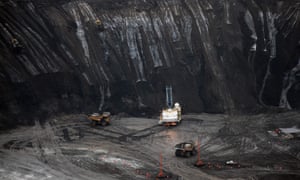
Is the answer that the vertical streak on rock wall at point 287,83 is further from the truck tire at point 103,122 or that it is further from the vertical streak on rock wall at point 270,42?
the truck tire at point 103,122

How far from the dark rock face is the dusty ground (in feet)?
6.32

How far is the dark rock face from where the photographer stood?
103 ft

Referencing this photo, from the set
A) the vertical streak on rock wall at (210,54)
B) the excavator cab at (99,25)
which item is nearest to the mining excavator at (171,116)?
the vertical streak on rock wall at (210,54)

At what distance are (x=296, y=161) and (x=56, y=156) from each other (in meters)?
13.8

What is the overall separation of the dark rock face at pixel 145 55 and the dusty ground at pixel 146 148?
1927 mm

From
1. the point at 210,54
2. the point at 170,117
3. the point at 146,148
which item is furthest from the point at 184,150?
the point at 210,54

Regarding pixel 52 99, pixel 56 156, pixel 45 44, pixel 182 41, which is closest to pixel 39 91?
pixel 52 99

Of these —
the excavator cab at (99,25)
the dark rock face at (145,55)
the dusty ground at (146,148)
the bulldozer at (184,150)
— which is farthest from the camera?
the excavator cab at (99,25)

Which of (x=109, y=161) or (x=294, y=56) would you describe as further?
(x=294, y=56)

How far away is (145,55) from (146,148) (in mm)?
11328

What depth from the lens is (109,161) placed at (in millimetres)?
23500

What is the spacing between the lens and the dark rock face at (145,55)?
103 ft

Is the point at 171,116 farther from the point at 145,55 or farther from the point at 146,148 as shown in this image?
the point at 145,55

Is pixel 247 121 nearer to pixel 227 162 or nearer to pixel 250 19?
pixel 227 162
